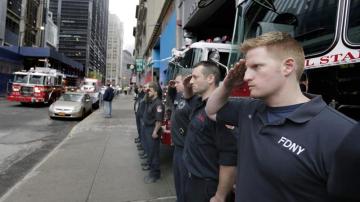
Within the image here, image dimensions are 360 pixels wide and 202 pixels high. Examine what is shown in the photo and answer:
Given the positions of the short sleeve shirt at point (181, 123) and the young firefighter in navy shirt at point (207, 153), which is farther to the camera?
the short sleeve shirt at point (181, 123)

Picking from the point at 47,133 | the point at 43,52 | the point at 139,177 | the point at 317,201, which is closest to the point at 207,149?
the point at 317,201

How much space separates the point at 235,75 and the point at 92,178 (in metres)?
5.60

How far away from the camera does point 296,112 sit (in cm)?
179

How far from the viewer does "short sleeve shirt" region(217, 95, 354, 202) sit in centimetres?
163

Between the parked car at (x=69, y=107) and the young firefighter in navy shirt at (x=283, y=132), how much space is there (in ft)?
60.0

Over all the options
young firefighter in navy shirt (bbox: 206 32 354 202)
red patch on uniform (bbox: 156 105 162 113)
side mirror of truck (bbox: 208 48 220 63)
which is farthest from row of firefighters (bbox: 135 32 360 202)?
red patch on uniform (bbox: 156 105 162 113)

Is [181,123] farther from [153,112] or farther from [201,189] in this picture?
[153,112]

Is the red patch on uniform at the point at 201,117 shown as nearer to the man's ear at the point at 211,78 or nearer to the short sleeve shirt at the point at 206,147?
the short sleeve shirt at the point at 206,147

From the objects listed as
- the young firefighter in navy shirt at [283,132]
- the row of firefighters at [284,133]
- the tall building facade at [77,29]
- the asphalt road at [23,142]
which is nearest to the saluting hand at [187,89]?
the row of firefighters at [284,133]

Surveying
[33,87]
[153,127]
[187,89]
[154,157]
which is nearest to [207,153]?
[187,89]

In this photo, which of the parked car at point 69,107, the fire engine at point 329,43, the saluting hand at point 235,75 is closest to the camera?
the saluting hand at point 235,75

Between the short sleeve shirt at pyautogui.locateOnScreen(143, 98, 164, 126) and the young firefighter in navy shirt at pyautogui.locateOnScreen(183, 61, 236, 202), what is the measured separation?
143 inches

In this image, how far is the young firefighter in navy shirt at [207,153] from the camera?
297 cm

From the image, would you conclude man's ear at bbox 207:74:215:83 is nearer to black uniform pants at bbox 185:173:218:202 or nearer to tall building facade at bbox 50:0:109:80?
black uniform pants at bbox 185:173:218:202
